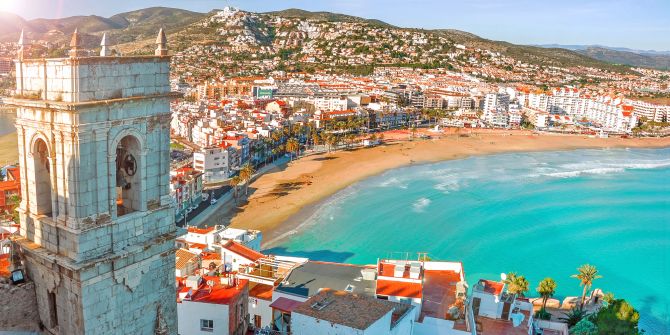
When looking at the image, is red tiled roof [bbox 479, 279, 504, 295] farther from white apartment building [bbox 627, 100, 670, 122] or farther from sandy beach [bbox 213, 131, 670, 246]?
white apartment building [bbox 627, 100, 670, 122]

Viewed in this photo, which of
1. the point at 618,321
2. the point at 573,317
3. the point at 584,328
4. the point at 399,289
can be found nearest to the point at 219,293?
the point at 399,289

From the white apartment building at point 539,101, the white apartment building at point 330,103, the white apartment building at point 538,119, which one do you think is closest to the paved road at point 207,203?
the white apartment building at point 330,103

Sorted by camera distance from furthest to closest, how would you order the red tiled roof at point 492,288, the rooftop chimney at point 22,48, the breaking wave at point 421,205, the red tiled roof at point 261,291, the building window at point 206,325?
the breaking wave at point 421,205
the red tiled roof at point 492,288
the red tiled roof at point 261,291
the building window at point 206,325
the rooftop chimney at point 22,48

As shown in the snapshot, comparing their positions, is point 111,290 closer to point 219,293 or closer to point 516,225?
point 219,293

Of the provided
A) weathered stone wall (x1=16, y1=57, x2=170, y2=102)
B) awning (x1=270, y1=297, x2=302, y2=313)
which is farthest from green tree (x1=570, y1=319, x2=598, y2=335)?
weathered stone wall (x1=16, y1=57, x2=170, y2=102)

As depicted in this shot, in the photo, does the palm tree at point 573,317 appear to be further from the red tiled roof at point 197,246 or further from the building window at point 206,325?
the building window at point 206,325

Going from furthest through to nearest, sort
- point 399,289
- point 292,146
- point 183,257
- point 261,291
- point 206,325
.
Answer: point 292,146 < point 183,257 < point 261,291 < point 399,289 < point 206,325
